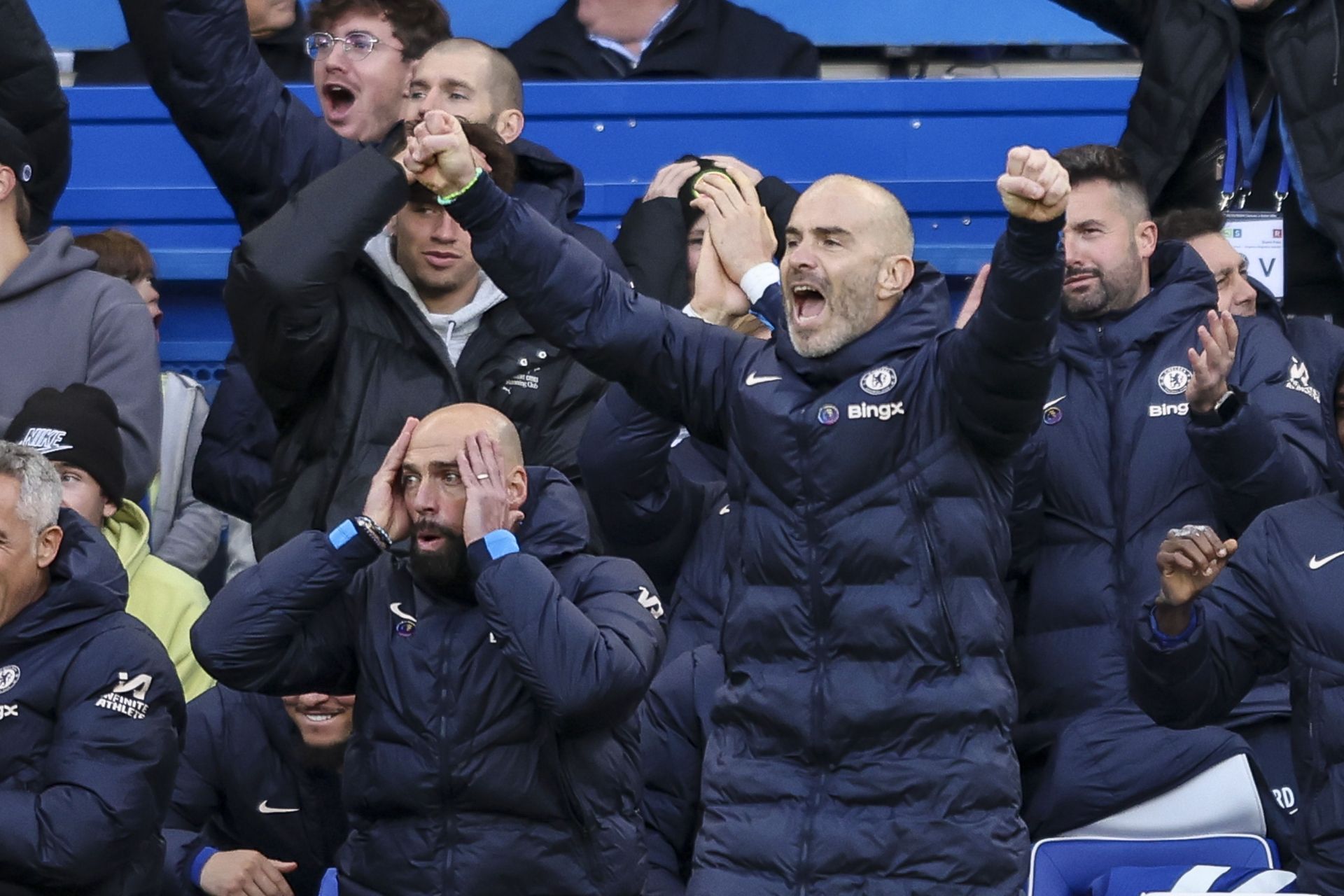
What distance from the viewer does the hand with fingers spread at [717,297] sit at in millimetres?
5672

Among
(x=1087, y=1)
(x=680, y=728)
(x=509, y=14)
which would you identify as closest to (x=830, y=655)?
(x=680, y=728)

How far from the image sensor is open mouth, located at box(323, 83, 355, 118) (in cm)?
677

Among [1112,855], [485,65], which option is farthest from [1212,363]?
[485,65]

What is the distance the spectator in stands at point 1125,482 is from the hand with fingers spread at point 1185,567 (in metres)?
0.59

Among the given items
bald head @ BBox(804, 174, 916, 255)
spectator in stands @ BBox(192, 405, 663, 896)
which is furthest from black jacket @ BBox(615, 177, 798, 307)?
Answer: bald head @ BBox(804, 174, 916, 255)

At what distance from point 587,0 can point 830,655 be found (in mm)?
3922

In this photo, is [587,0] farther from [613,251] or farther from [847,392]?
[847,392]

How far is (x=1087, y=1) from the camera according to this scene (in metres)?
7.20

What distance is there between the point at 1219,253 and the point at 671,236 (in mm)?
1544

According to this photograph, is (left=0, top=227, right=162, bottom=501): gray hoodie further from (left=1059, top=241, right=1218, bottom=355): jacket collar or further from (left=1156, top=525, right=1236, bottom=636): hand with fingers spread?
(left=1156, top=525, right=1236, bottom=636): hand with fingers spread

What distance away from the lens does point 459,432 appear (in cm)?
532

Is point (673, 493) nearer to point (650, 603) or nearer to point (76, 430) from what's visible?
point (650, 603)

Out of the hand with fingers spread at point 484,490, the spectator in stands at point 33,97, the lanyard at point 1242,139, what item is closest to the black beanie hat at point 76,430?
the spectator in stands at point 33,97

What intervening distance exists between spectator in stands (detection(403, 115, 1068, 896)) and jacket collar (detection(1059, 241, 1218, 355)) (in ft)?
4.24
